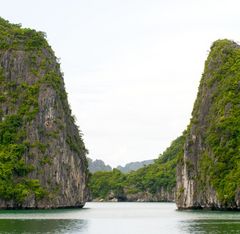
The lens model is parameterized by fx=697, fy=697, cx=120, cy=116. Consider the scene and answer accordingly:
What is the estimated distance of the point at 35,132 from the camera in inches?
4072

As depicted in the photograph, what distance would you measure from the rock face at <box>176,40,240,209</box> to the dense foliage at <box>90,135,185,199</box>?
61.3 m

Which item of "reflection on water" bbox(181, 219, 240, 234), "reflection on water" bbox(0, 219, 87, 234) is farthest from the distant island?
"reflection on water" bbox(0, 219, 87, 234)

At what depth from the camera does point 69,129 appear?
113 metres

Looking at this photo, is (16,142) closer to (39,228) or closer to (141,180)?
(39,228)

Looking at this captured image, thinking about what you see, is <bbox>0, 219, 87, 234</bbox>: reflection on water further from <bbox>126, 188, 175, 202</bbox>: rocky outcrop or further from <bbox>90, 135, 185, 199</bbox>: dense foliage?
<bbox>126, 188, 175, 202</bbox>: rocky outcrop

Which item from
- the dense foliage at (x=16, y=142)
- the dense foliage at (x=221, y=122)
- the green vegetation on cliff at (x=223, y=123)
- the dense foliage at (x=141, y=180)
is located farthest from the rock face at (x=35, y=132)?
the dense foliage at (x=141, y=180)

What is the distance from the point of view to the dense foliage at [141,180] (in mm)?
169250

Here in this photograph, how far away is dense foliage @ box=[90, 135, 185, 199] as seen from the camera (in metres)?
169

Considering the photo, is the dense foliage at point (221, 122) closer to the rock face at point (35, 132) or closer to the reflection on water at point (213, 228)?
the rock face at point (35, 132)

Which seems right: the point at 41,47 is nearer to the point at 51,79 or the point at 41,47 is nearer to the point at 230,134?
the point at 51,79

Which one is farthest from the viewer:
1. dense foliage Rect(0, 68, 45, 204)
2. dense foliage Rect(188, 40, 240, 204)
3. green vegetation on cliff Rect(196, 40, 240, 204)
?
dense foliage Rect(0, 68, 45, 204)

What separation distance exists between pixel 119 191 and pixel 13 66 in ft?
246

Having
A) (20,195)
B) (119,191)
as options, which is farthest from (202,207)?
(119,191)

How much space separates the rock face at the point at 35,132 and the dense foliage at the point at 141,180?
5561 centimetres
